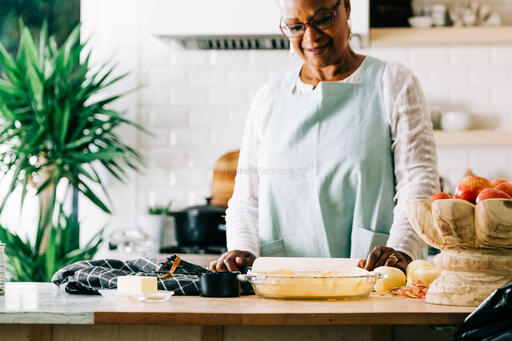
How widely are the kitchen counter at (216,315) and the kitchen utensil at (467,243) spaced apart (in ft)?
0.14

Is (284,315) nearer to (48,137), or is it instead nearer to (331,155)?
(331,155)

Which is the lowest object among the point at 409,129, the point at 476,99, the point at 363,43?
the point at 409,129

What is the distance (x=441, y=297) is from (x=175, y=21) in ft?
9.12

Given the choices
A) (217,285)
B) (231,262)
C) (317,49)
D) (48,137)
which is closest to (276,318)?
Result: (217,285)

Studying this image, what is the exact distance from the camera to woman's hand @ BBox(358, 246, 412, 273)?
179cm

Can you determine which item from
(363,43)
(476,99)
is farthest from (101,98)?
(476,99)

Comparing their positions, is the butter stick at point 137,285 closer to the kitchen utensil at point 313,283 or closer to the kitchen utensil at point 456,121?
the kitchen utensil at point 313,283

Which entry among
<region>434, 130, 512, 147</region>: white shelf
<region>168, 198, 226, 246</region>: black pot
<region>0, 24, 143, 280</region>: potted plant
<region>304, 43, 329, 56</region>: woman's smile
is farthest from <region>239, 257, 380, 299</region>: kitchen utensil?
<region>434, 130, 512, 147</region>: white shelf

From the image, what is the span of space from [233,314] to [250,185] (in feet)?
3.64

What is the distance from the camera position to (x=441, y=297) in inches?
56.4

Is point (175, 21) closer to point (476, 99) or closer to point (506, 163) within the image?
point (476, 99)

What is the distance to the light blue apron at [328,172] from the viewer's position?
2236 millimetres

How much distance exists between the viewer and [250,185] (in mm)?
2393

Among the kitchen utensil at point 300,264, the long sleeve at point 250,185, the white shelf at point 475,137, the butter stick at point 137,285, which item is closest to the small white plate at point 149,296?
the butter stick at point 137,285
